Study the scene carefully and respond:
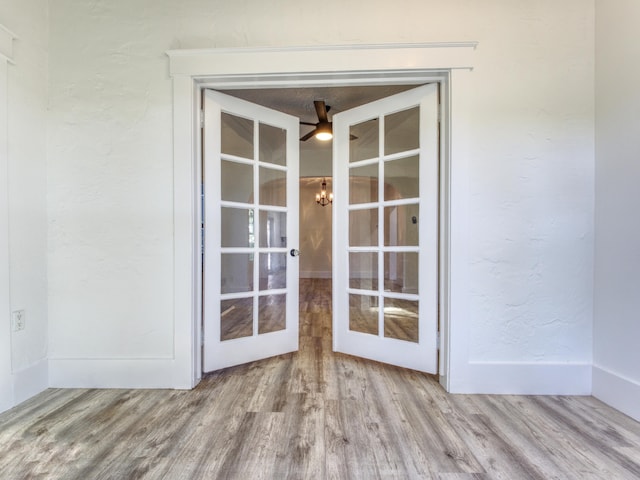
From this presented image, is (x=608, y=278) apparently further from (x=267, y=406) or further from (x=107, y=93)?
(x=107, y=93)

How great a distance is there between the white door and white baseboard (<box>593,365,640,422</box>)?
90 cm

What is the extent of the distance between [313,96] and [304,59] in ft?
3.91

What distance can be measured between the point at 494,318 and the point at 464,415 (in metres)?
0.60

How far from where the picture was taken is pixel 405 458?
1.23 meters

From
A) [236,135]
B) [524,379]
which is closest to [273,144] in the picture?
[236,135]

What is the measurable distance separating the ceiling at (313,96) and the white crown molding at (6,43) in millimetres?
1425

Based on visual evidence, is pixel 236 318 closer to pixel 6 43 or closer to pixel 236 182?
pixel 236 182

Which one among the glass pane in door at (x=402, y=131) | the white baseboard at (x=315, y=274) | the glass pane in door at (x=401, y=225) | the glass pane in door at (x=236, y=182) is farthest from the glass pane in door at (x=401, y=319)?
the white baseboard at (x=315, y=274)

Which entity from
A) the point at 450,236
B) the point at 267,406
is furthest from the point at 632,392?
the point at 267,406

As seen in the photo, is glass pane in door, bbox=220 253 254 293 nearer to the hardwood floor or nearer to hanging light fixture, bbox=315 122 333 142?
the hardwood floor

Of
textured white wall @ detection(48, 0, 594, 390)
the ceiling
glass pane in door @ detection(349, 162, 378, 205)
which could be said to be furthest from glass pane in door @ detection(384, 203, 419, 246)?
the ceiling

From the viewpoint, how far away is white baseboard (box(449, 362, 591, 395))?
1769mm

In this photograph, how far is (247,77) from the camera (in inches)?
74.4

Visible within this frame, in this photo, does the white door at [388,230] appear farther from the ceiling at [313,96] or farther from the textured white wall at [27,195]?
the textured white wall at [27,195]
